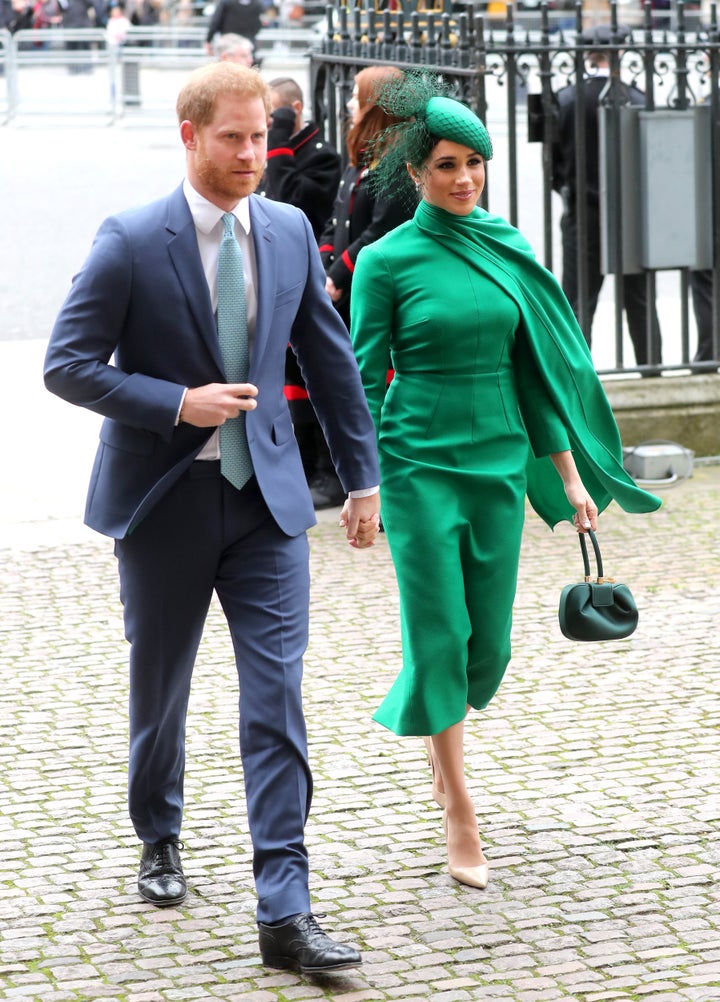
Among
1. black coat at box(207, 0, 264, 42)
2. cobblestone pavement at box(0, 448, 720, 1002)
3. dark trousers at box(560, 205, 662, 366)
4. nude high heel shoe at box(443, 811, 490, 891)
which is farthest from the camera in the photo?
black coat at box(207, 0, 264, 42)

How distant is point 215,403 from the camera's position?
12.3ft

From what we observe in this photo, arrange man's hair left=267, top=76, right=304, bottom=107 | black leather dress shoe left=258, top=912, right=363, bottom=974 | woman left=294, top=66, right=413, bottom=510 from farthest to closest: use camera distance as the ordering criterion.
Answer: man's hair left=267, top=76, right=304, bottom=107 < woman left=294, top=66, right=413, bottom=510 < black leather dress shoe left=258, top=912, right=363, bottom=974

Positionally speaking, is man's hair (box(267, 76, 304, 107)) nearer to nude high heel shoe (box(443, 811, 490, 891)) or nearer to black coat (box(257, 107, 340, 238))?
black coat (box(257, 107, 340, 238))

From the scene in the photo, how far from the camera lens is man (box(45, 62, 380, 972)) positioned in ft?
12.5

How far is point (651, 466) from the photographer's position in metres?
8.69

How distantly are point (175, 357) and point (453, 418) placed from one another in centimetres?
79

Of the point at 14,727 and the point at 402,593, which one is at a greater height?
the point at 402,593

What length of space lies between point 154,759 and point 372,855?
647 millimetres

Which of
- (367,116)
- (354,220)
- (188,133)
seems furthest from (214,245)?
(354,220)

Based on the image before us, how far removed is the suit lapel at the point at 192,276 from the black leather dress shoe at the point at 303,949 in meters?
1.20

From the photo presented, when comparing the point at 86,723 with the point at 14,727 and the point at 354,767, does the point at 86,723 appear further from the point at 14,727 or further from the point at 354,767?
the point at 354,767

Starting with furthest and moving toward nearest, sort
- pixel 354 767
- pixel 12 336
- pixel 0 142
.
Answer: pixel 0 142
pixel 12 336
pixel 354 767

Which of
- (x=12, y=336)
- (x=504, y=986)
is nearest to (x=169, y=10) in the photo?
(x=12, y=336)

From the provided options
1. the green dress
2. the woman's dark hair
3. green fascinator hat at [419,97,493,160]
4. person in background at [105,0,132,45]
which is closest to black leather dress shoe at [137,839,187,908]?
the green dress
